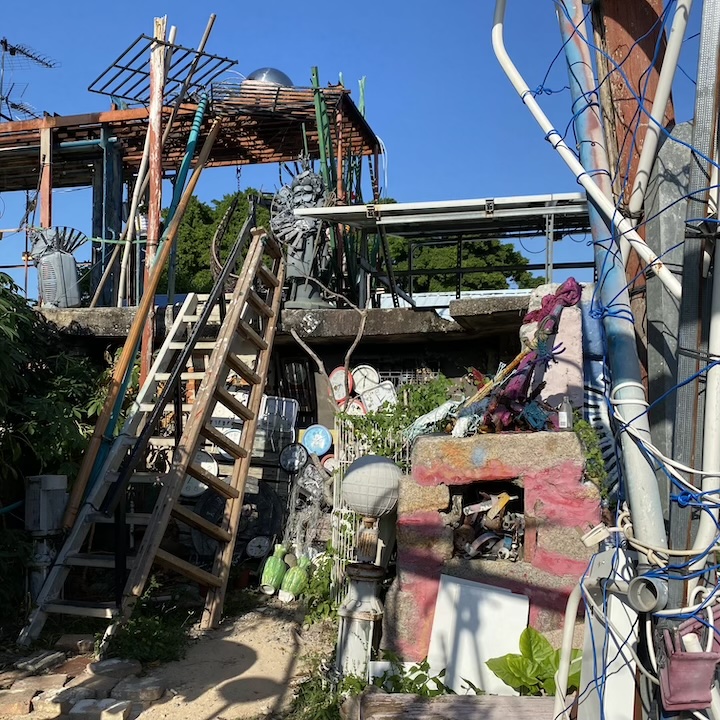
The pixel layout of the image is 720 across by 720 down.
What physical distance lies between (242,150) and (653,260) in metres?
Result: 11.6

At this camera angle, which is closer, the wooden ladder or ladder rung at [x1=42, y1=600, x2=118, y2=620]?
ladder rung at [x1=42, y1=600, x2=118, y2=620]

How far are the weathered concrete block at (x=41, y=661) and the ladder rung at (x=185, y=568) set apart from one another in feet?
3.34

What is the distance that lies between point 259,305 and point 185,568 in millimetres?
2812

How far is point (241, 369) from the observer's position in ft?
25.0

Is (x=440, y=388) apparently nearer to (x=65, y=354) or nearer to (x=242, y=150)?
(x=65, y=354)

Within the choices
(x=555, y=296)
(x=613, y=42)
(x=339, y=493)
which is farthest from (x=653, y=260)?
(x=339, y=493)

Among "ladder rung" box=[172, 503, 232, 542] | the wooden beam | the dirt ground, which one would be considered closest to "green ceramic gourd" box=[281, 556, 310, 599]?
the dirt ground

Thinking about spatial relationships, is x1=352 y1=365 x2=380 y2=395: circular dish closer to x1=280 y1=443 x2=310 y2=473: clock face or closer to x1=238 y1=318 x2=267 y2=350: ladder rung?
x1=280 y1=443 x2=310 y2=473: clock face

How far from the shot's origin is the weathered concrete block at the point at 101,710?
505 cm

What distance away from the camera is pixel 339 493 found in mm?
7703

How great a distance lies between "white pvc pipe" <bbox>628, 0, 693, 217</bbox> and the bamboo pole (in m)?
5.77

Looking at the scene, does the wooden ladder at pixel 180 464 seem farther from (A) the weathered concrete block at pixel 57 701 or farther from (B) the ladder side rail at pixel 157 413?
(A) the weathered concrete block at pixel 57 701

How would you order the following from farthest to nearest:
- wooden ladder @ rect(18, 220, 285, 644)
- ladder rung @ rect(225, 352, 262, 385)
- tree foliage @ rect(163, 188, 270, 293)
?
1. tree foliage @ rect(163, 188, 270, 293)
2. ladder rung @ rect(225, 352, 262, 385)
3. wooden ladder @ rect(18, 220, 285, 644)

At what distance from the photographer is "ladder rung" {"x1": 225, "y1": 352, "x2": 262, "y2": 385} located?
7383 mm
